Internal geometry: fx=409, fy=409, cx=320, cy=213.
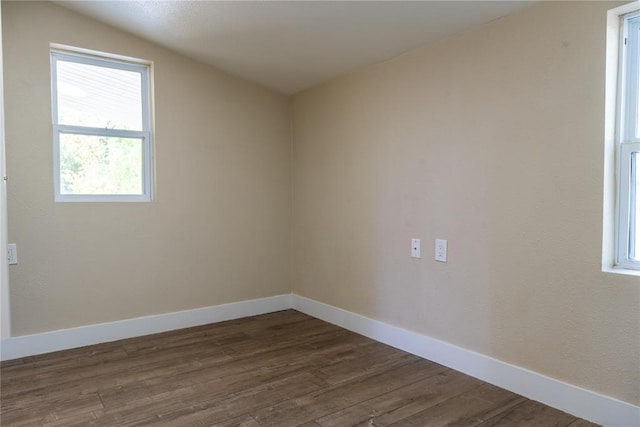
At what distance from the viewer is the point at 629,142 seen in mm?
1919

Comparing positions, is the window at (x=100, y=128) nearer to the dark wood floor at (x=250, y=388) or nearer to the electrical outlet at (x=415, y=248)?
the dark wood floor at (x=250, y=388)

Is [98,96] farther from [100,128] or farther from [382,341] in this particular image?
[382,341]

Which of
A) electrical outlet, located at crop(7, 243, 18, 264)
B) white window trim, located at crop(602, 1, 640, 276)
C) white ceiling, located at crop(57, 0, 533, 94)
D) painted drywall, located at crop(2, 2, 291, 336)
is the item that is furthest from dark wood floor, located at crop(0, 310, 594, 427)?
white ceiling, located at crop(57, 0, 533, 94)

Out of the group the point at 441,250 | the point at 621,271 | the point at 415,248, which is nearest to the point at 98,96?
the point at 415,248

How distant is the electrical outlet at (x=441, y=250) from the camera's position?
8.68ft

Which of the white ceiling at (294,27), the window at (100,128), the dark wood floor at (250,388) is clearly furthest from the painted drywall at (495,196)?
the window at (100,128)

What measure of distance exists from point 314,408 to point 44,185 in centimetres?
235

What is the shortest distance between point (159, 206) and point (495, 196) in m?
2.50

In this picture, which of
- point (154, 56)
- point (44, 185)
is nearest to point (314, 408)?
point (44, 185)

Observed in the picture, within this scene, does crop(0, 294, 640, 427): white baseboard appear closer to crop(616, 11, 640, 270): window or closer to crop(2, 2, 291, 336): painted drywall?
crop(2, 2, 291, 336): painted drywall

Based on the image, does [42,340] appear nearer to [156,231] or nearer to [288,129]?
[156,231]

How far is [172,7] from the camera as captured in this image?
8.52 feet

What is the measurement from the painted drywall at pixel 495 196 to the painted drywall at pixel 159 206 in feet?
2.67

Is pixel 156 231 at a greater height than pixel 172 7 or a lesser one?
lesser
